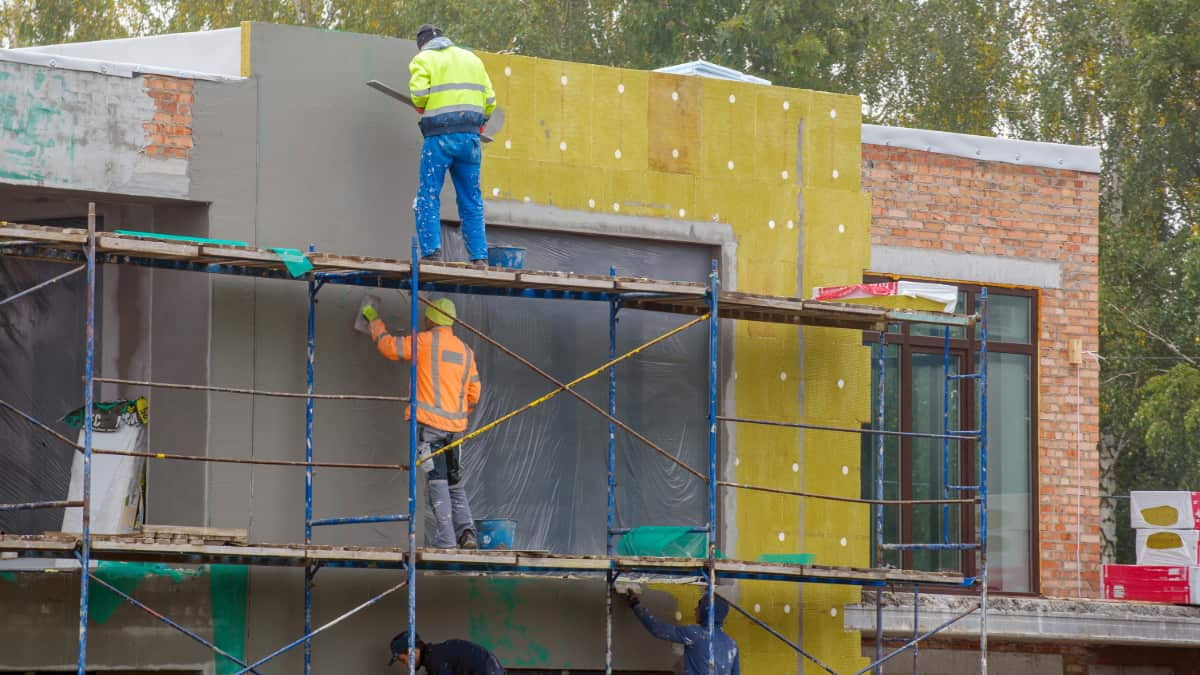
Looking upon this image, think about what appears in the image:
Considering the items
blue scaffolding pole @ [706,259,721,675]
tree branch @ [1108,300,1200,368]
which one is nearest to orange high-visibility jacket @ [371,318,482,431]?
blue scaffolding pole @ [706,259,721,675]

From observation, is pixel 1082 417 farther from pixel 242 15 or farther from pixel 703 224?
pixel 242 15

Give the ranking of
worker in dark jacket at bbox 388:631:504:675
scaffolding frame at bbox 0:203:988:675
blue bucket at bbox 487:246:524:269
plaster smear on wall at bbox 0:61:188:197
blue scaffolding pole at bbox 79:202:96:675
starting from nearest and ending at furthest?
1. blue scaffolding pole at bbox 79:202:96:675
2. scaffolding frame at bbox 0:203:988:675
3. plaster smear on wall at bbox 0:61:188:197
4. worker in dark jacket at bbox 388:631:504:675
5. blue bucket at bbox 487:246:524:269

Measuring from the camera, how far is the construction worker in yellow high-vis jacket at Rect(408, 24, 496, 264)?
41.2 ft

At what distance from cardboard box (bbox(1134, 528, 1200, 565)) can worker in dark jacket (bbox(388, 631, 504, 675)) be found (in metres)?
7.35

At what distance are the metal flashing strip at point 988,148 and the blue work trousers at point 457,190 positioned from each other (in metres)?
5.16

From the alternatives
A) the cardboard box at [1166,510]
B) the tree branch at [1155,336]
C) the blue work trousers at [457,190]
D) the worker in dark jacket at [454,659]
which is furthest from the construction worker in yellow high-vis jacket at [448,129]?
the tree branch at [1155,336]

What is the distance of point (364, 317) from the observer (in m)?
12.8

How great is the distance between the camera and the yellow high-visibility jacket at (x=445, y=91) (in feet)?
41.2

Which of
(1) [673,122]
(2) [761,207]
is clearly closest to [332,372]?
(1) [673,122]

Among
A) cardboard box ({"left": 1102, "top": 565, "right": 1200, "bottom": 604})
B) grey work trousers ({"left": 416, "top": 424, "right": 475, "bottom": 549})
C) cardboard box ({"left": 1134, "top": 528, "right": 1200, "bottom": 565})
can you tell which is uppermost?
grey work trousers ({"left": 416, "top": 424, "right": 475, "bottom": 549})

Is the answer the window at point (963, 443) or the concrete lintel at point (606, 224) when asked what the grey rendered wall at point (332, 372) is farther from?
the window at point (963, 443)

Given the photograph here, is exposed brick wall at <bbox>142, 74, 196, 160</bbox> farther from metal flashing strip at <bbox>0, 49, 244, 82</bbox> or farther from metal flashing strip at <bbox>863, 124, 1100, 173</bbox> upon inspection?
metal flashing strip at <bbox>863, 124, 1100, 173</bbox>

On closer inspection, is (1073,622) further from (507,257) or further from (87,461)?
(87,461)

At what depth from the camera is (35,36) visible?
98.7 feet
